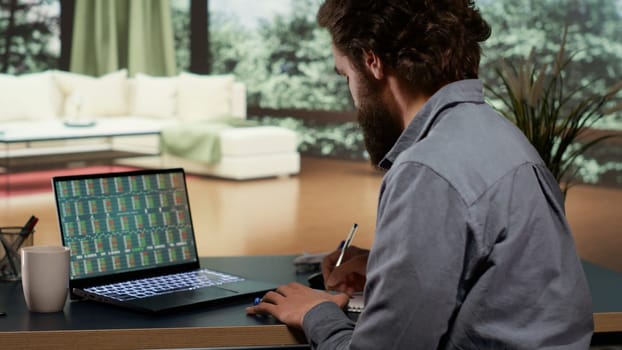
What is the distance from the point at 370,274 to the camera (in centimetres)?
124

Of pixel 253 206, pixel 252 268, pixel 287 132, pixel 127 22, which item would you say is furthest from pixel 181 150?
pixel 252 268

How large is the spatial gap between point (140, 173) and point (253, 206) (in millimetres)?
5584

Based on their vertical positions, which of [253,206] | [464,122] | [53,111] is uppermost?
[464,122]

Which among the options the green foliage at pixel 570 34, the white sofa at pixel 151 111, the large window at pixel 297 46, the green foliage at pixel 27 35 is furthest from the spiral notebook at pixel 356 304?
the green foliage at pixel 27 35

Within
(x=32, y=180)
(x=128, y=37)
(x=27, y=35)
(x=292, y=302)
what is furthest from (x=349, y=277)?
(x=128, y=37)

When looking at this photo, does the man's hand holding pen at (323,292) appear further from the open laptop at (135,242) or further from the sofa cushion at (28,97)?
the sofa cushion at (28,97)

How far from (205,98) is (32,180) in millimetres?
1908

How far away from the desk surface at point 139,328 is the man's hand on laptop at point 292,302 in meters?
0.02

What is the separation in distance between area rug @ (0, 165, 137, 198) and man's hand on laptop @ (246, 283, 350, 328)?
20.1 feet

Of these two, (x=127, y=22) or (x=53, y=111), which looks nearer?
(x=53, y=111)

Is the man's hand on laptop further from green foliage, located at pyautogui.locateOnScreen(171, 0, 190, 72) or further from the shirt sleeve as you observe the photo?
green foliage, located at pyautogui.locateOnScreen(171, 0, 190, 72)

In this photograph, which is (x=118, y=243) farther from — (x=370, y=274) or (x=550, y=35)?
(x=550, y=35)

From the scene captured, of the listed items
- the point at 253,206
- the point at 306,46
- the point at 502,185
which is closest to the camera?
the point at 502,185

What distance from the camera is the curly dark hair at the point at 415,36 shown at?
4.42ft
